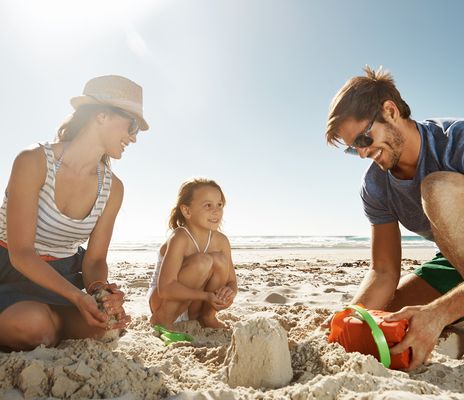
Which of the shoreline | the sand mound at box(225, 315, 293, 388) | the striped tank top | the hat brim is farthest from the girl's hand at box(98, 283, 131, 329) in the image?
the shoreline

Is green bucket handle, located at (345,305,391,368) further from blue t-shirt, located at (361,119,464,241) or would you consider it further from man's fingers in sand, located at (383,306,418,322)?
blue t-shirt, located at (361,119,464,241)

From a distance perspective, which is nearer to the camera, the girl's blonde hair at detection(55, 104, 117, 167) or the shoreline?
the girl's blonde hair at detection(55, 104, 117, 167)

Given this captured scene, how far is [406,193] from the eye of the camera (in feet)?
9.11

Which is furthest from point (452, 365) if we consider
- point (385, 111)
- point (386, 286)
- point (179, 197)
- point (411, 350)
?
point (179, 197)

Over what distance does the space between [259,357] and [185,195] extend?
6.53ft

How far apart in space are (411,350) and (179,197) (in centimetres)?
218

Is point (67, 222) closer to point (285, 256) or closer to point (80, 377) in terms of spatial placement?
point (80, 377)

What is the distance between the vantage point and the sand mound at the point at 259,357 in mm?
1791

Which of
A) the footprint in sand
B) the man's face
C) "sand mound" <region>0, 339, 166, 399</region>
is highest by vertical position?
the man's face

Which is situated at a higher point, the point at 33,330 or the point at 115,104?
the point at 115,104

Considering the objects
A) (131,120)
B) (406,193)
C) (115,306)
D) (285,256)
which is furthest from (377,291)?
(285,256)

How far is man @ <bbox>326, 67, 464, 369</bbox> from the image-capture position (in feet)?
6.77

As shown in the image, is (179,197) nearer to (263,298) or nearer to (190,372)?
(263,298)

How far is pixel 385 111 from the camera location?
2664 mm
